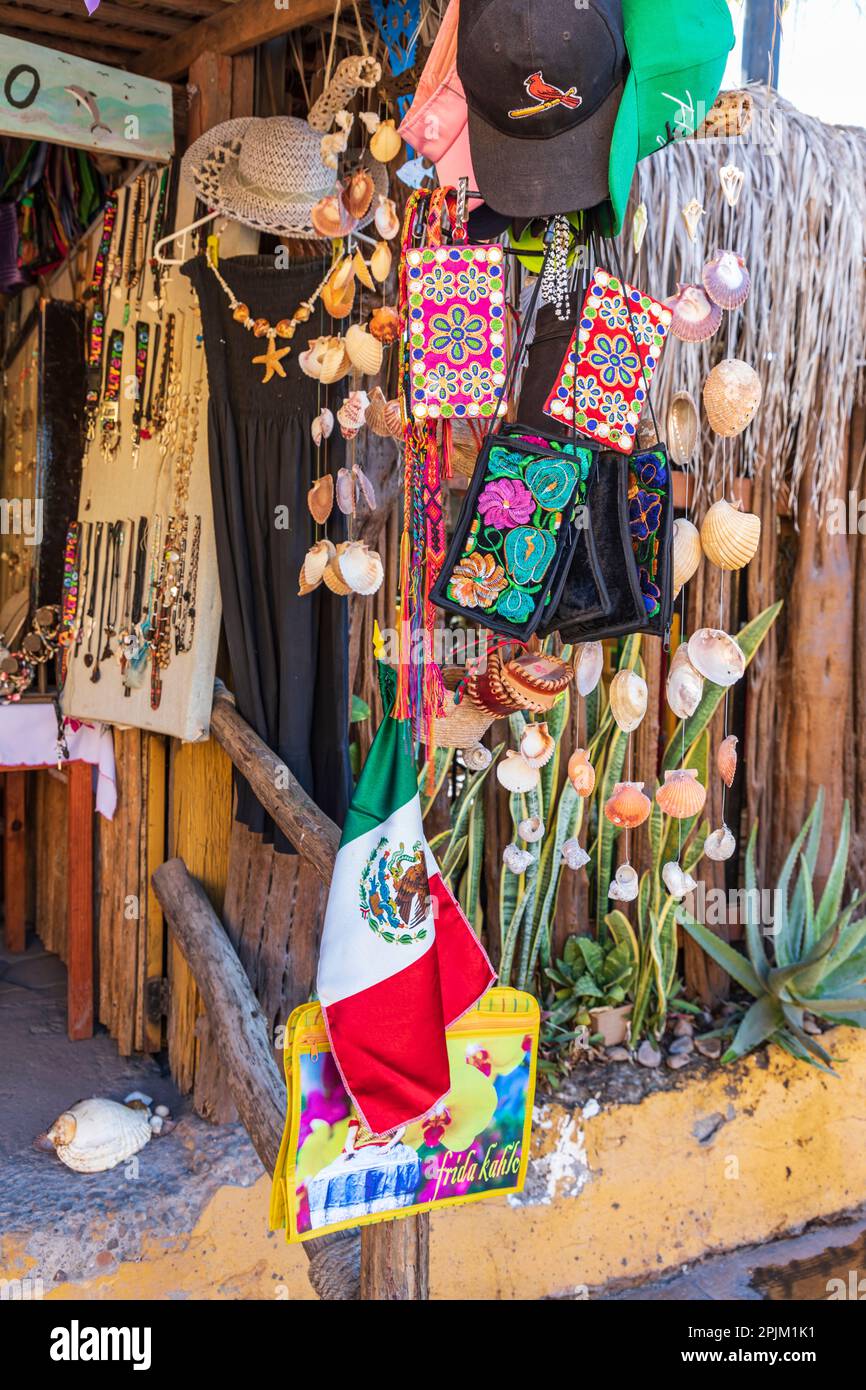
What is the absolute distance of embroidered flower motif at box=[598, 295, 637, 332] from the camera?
5.71 ft

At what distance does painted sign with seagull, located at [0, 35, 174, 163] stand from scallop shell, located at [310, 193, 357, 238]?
1453 millimetres

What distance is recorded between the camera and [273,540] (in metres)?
2.88

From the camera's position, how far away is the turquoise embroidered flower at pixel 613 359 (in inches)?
68.4

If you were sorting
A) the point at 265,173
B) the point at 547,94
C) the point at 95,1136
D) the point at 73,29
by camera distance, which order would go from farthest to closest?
the point at 73,29, the point at 95,1136, the point at 265,173, the point at 547,94

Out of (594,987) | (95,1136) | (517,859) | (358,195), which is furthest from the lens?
(594,987)

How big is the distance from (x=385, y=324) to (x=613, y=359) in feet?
1.66

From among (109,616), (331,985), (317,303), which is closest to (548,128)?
(317,303)

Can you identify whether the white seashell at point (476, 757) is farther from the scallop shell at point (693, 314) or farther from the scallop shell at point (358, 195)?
the scallop shell at point (358, 195)

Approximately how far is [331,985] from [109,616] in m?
1.95

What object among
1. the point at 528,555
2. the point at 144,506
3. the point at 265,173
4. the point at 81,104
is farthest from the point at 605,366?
the point at 81,104

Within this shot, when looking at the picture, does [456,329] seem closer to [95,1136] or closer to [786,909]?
[95,1136]

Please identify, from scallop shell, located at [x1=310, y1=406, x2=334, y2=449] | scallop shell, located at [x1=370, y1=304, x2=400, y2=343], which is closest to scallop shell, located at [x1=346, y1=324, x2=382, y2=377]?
scallop shell, located at [x1=370, y1=304, x2=400, y2=343]

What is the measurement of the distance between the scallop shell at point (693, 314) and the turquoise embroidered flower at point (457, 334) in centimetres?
34
